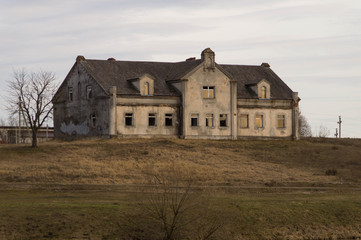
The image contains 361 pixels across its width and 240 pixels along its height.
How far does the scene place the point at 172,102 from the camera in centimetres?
6166

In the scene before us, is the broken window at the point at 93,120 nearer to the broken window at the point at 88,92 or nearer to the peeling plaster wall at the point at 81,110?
the peeling plaster wall at the point at 81,110

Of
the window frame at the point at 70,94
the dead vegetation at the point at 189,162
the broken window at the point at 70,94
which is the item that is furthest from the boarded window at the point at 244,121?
the broken window at the point at 70,94

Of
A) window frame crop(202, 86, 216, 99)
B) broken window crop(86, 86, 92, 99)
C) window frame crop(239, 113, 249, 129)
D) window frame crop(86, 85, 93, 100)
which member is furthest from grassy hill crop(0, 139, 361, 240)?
broken window crop(86, 86, 92, 99)

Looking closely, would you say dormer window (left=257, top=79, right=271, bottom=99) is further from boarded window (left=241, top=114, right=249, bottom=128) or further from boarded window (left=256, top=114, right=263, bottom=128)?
boarded window (left=241, top=114, right=249, bottom=128)

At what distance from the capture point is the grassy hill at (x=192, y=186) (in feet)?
91.3

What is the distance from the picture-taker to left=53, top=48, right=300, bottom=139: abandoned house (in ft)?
197

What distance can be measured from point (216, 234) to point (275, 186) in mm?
14850

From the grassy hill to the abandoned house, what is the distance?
8.26 feet

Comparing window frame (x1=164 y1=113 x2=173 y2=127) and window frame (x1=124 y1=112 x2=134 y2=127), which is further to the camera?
window frame (x1=164 y1=113 x2=173 y2=127)

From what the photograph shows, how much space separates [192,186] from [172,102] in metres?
24.4

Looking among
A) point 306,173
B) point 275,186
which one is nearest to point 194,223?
point 275,186

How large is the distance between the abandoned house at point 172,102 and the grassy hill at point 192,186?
8.26 ft

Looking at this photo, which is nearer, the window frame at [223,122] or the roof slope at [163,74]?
the roof slope at [163,74]

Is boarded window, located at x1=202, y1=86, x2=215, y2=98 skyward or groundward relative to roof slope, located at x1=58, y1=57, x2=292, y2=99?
groundward
